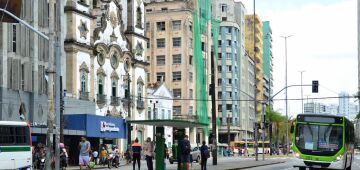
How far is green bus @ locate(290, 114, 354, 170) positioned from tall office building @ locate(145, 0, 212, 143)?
66.5m

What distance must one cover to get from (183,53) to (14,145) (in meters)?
73.3

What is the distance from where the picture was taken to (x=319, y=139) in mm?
31531

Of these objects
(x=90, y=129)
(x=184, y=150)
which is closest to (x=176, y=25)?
(x=90, y=129)

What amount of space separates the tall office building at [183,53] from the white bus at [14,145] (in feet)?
223

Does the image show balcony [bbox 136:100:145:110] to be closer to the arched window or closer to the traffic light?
the arched window

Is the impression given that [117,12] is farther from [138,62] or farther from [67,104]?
[67,104]

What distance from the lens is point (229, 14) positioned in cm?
13288

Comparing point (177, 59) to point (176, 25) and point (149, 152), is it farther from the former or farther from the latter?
point (149, 152)

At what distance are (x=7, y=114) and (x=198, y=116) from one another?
181 feet

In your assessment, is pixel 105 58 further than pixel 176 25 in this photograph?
No

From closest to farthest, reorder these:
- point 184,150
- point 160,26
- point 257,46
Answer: point 184,150 → point 160,26 → point 257,46

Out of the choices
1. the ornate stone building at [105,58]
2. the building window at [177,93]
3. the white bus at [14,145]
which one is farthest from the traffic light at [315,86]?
the building window at [177,93]

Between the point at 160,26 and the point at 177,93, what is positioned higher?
the point at 160,26

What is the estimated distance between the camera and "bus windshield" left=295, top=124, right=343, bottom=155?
→ 31.3m
